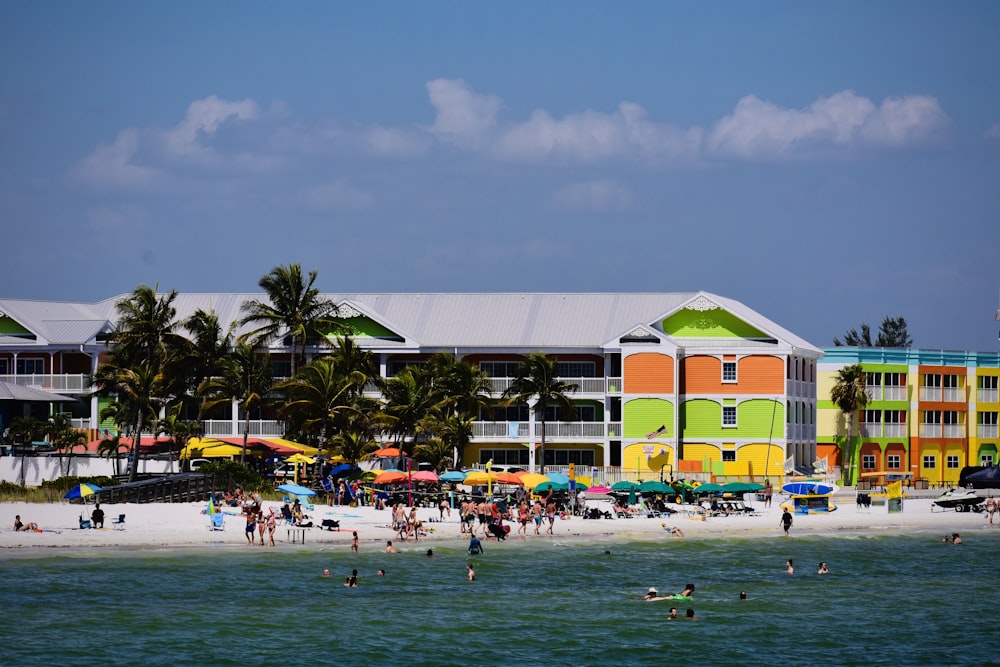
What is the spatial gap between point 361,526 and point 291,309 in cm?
2136

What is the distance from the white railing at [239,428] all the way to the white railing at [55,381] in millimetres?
6542

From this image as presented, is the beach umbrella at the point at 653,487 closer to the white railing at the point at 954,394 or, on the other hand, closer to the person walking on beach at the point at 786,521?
the person walking on beach at the point at 786,521

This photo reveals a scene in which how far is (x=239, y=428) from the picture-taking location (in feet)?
259

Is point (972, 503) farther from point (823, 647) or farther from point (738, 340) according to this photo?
point (823, 647)

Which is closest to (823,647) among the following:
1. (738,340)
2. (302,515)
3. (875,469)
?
(302,515)

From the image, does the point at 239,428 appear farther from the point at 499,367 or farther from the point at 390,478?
the point at 390,478

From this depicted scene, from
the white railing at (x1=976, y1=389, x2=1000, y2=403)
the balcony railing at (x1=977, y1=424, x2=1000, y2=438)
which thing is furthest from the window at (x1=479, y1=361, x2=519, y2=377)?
the balcony railing at (x1=977, y1=424, x2=1000, y2=438)

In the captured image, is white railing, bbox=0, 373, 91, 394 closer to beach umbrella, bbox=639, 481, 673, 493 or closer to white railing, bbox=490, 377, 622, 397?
white railing, bbox=490, 377, 622, 397

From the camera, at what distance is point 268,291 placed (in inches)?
3103

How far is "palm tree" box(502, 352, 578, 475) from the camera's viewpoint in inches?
2904

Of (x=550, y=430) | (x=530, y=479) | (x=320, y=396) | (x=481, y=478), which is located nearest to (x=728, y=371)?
(x=550, y=430)

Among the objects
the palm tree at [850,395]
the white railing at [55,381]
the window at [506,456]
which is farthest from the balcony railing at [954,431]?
the white railing at [55,381]

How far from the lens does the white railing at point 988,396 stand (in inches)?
3698

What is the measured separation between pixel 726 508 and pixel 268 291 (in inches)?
1055
